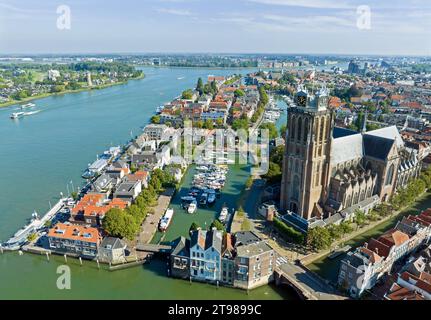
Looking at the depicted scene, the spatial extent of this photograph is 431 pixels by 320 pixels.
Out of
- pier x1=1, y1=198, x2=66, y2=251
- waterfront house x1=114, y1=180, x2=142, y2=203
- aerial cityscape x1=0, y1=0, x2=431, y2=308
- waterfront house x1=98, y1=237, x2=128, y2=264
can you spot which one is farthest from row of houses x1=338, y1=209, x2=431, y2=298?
pier x1=1, y1=198, x2=66, y2=251

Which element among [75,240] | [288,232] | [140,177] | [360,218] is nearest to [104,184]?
[140,177]

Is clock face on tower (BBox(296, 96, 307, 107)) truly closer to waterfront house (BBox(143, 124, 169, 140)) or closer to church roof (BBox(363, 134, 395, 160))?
church roof (BBox(363, 134, 395, 160))

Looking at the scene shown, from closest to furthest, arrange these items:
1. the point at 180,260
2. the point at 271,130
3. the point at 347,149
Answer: the point at 180,260 < the point at 347,149 < the point at 271,130

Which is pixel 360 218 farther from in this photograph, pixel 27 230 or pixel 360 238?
pixel 27 230

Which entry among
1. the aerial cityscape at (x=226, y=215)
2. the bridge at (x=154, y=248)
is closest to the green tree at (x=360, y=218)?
the aerial cityscape at (x=226, y=215)

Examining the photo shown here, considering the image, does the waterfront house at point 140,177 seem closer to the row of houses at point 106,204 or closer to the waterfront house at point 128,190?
the row of houses at point 106,204

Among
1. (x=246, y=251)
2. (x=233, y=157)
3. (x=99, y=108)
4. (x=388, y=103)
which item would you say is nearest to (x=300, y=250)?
(x=246, y=251)
